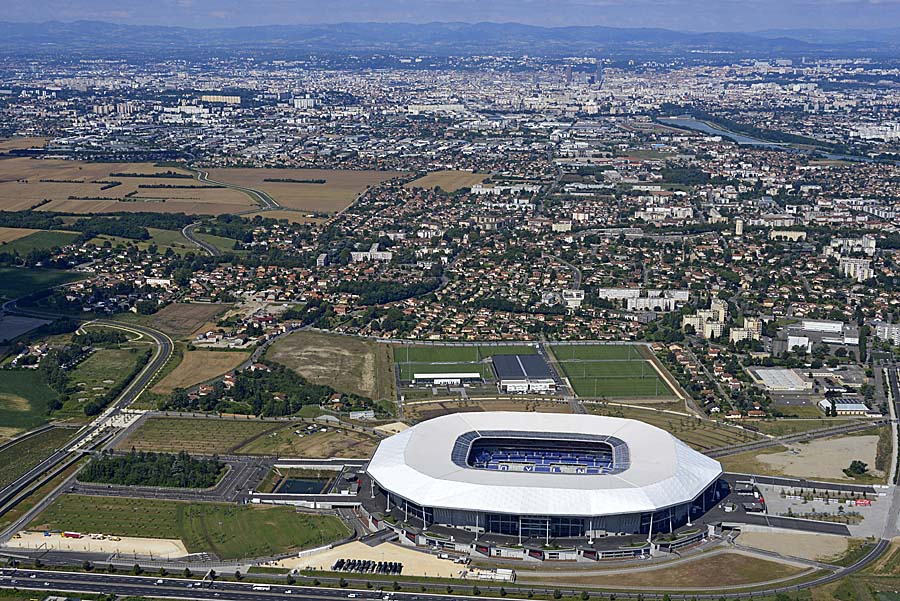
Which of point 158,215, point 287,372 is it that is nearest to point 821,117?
point 158,215

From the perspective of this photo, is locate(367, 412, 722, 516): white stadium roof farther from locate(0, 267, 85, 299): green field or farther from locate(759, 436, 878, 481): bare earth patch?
locate(0, 267, 85, 299): green field

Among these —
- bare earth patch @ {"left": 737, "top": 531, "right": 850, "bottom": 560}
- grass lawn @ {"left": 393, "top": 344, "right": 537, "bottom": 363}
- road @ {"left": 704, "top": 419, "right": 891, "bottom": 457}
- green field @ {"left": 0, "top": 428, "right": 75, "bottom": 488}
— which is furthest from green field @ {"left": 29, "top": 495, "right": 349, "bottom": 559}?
grass lawn @ {"left": 393, "top": 344, "right": 537, "bottom": 363}

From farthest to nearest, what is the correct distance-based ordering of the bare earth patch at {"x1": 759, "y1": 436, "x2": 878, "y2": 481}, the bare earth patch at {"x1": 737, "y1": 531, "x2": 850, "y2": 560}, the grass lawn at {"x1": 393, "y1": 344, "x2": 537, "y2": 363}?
the grass lawn at {"x1": 393, "y1": 344, "x2": 537, "y2": 363} → the bare earth patch at {"x1": 759, "y1": 436, "x2": 878, "y2": 481} → the bare earth patch at {"x1": 737, "y1": 531, "x2": 850, "y2": 560}

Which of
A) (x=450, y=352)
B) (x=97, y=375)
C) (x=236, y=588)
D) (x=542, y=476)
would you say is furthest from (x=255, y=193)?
(x=236, y=588)

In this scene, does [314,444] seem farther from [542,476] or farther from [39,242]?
[39,242]

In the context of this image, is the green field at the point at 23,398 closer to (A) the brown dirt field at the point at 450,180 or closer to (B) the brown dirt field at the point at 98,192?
(B) the brown dirt field at the point at 98,192

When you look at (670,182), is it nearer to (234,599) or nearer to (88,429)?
(88,429)
